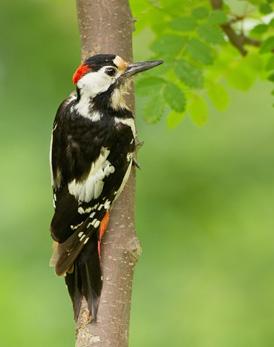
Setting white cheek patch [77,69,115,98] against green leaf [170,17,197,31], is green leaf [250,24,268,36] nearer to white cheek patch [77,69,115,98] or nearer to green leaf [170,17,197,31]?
green leaf [170,17,197,31]

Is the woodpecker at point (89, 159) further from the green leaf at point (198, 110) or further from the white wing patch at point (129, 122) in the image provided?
the green leaf at point (198, 110)

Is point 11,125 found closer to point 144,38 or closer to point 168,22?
point 144,38

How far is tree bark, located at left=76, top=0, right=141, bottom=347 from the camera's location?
290 centimetres

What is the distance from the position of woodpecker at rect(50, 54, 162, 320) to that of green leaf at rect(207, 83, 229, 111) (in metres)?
0.50

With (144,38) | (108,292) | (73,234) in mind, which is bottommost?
(108,292)

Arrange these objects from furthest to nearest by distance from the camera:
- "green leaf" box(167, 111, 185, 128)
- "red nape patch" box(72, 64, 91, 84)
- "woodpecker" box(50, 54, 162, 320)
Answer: "green leaf" box(167, 111, 185, 128)
"red nape patch" box(72, 64, 91, 84)
"woodpecker" box(50, 54, 162, 320)

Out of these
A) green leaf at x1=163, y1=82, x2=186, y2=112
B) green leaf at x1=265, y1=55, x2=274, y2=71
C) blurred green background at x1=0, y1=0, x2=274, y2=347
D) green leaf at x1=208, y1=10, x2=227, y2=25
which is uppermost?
blurred green background at x1=0, y1=0, x2=274, y2=347

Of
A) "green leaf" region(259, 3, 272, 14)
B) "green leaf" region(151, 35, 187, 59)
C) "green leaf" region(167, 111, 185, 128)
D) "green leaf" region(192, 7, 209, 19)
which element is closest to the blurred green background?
"green leaf" region(167, 111, 185, 128)

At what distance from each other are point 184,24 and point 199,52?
4.4 inches

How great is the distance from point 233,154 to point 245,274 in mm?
692

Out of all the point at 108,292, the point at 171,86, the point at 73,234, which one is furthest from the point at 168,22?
the point at 108,292

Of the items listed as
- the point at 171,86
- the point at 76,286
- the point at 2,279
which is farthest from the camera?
the point at 2,279

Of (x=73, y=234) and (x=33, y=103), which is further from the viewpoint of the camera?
(x=33, y=103)

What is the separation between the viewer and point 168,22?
3.60 metres
